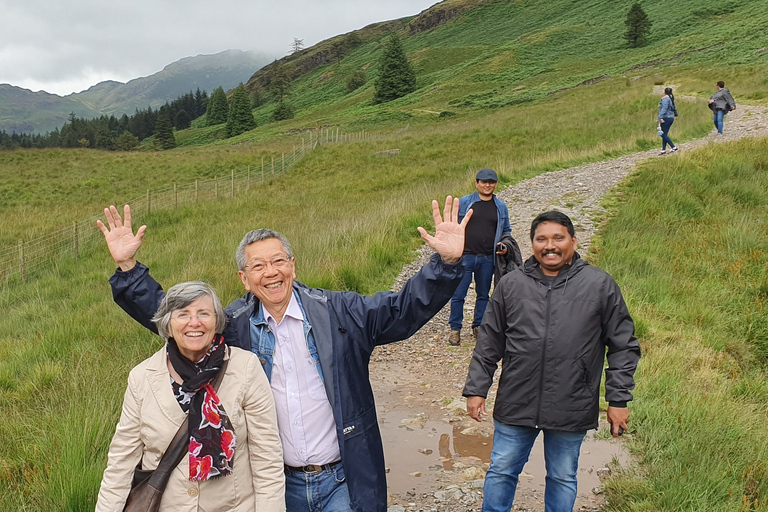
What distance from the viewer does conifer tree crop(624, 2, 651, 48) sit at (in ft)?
176

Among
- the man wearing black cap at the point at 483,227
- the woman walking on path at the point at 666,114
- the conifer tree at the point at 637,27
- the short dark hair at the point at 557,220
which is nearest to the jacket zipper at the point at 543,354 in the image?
the short dark hair at the point at 557,220

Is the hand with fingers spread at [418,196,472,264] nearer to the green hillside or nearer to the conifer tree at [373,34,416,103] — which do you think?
the green hillside

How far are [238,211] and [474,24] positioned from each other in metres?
90.4

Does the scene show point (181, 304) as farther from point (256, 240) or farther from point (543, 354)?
point (543, 354)

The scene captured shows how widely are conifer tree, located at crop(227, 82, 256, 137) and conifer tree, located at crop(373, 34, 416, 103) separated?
779 inches

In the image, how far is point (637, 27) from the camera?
5438cm

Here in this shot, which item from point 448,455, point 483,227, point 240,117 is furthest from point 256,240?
point 240,117

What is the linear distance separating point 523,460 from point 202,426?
1844mm

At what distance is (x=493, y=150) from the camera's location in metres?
21.4

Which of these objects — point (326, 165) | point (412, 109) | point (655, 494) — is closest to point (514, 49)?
point (412, 109)

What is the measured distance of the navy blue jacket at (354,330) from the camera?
244cm

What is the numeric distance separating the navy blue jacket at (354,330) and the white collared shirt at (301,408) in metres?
0.06

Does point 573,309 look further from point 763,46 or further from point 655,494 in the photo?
point 763,46

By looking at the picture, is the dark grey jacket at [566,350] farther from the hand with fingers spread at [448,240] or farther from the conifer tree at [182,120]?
the conifer tree at [182,120]
